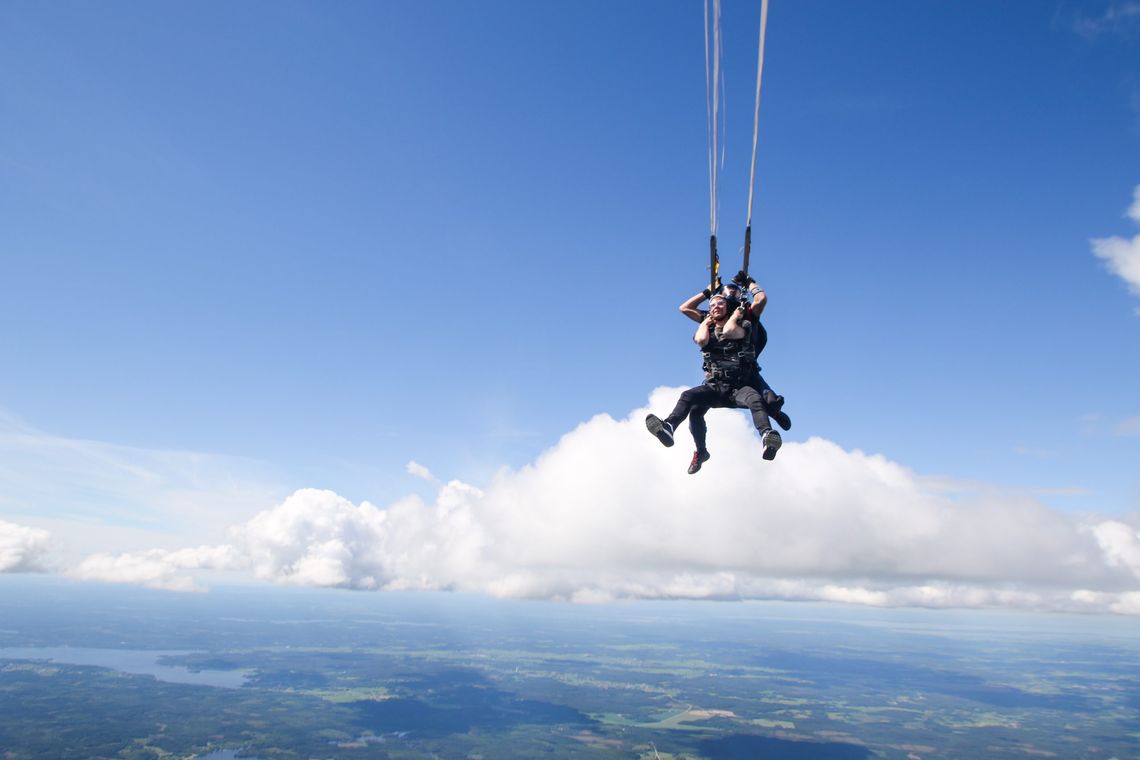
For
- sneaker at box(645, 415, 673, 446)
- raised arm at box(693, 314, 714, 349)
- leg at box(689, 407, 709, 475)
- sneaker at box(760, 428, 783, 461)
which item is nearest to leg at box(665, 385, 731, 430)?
leg at box(689, 407, 709, 475)

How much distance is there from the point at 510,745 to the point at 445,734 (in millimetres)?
19671

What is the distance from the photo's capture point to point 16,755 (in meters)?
110

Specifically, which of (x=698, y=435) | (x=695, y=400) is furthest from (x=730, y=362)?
(x=698, y=435)

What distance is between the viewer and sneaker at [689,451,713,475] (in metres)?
11.8

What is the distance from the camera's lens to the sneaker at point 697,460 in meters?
11.8

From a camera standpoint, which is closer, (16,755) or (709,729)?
(16,755)

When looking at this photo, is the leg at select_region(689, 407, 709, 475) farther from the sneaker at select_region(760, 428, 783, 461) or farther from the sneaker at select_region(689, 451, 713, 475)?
the sneaker at select_region(760, 428, 783, 461)

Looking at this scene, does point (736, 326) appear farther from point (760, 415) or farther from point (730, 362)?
point (760, 415)

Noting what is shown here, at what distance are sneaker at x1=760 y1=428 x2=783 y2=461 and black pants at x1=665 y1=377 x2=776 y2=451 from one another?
0.57 metres

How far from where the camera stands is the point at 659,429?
426 inches

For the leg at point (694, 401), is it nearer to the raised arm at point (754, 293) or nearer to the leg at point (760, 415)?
the leg at point (760, 415)

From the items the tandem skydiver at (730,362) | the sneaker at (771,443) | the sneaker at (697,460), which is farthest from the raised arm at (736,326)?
the sneaker at (697,460)

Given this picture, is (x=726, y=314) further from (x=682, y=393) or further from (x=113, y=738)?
(x=113, y=738)

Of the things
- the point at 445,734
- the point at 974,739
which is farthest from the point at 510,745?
the point at 974,739
